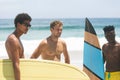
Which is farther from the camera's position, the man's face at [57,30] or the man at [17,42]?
the man's face at [57,30]

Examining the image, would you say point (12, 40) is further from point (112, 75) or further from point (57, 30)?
point (112, 75)

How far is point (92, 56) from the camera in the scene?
15.3ft

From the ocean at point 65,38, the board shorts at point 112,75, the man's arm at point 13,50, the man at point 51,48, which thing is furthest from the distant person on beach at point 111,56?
the ocean at point 65,38

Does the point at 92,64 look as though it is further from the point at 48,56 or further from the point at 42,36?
the point at 42,36

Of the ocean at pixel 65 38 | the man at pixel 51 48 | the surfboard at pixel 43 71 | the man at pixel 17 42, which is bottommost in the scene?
the ocean at pixel 65 38

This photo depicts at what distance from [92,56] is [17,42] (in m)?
1.27

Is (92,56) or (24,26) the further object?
(92,56)

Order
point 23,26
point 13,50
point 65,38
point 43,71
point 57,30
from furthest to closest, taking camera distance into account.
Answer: point 65,38 → point 57,30 → point 43,71 → point 23,26 → point 13,50

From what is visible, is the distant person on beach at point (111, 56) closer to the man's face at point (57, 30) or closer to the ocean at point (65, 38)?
the man's face at point (57, 30)

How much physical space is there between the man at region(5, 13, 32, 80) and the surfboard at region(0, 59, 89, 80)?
6.9 inches

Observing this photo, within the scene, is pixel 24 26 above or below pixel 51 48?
above

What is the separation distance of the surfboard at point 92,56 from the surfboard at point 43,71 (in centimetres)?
38

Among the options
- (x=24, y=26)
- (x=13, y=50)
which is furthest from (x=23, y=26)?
(x=13, y=50)

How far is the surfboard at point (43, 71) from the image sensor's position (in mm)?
4078
